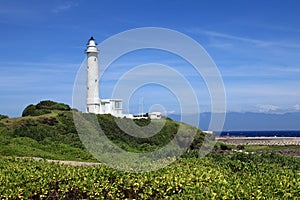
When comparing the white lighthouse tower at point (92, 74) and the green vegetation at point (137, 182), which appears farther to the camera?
the white lighthouse tower at point (92, 74)

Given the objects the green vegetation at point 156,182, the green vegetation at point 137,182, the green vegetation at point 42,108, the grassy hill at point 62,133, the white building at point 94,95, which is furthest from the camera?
the white building at point 94,95

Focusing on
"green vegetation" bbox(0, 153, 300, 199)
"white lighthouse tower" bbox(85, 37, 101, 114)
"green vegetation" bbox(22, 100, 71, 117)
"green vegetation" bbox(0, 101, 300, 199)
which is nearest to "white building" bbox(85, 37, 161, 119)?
"white lighthouse tower" bbox(85, 37, 101, 114)

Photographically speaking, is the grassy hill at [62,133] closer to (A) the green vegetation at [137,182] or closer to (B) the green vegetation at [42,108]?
(B) the green vegetation at [42,108]

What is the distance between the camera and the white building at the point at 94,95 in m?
40.3

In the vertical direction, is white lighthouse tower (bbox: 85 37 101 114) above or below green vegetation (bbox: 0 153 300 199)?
above

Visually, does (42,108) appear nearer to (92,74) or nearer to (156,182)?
(92,74)

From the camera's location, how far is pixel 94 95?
1623 inches

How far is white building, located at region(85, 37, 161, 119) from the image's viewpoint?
40344mm

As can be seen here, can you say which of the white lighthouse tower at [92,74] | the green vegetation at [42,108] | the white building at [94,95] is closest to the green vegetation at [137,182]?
the green vegetation at [42,108]

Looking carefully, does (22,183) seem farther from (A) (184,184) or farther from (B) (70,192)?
(A) (184,184)

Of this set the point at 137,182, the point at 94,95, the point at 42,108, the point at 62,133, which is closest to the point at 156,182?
the point at 137,182

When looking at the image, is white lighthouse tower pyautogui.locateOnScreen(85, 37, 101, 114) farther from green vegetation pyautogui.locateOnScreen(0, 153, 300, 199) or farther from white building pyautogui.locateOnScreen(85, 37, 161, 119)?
green vegetation pyautogui.locateOnScreen(0, 153, 300, 199)

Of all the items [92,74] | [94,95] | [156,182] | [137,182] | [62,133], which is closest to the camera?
[156,182]

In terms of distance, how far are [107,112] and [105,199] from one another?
1299 inches
